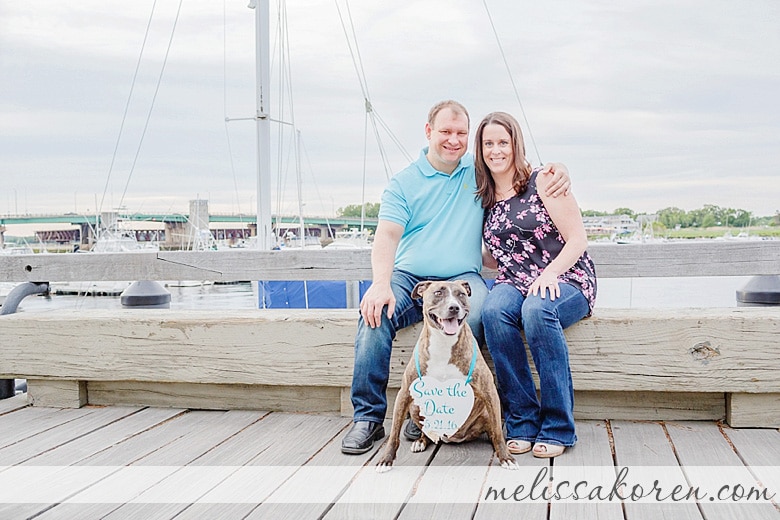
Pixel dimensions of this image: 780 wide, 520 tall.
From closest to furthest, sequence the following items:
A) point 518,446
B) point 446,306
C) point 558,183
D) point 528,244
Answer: point 446,306, point 518,446, point 558,183, point 528,244

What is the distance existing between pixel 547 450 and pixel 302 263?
4.92ft

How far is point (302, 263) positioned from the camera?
10.6 ft

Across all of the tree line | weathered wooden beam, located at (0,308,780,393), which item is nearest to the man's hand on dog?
weathered wooden beam, located at (0,308,780,393)

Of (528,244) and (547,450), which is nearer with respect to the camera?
(547,450)

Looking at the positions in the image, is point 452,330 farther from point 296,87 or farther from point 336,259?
point 296,87

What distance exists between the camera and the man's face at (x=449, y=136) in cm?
272

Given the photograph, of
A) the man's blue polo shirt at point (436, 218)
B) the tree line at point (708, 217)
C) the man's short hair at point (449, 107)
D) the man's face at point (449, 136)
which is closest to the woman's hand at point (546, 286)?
the man's blue polo shirt at point (436, 218)

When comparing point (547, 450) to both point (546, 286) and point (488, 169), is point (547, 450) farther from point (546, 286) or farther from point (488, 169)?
point (488, 169)

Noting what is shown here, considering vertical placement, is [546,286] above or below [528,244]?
below

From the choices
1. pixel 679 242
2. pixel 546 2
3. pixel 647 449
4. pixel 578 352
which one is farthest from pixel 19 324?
pixel 546 2

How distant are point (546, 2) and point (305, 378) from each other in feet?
22.3

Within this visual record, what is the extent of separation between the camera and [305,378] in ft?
9.39

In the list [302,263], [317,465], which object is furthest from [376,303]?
[302,263]

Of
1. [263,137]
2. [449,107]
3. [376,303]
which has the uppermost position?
[263,137]
